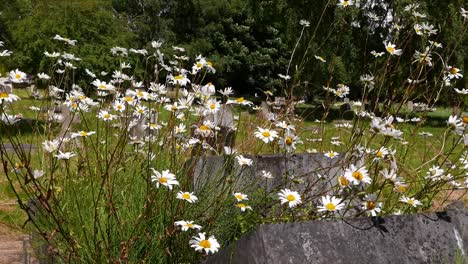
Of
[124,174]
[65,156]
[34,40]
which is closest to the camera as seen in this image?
[65,156]

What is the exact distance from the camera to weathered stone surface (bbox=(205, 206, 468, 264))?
2.00m

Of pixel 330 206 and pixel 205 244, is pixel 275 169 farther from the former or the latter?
pixel 205 244

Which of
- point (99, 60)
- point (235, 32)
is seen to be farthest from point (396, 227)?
point (235, 32)

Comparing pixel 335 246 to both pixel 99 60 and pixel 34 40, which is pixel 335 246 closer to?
pixel 99 60

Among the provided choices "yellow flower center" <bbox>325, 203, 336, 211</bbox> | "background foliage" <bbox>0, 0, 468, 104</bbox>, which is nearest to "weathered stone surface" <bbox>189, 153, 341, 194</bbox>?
"yellow flower center" <bbox>325, 203, 336, 211</bbox>

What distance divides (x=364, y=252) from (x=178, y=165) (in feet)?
5.27

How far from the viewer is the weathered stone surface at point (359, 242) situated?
2.00 m

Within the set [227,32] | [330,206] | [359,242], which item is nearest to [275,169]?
[330,206]

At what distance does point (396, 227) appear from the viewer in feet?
7.29

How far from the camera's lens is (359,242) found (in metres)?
2.12

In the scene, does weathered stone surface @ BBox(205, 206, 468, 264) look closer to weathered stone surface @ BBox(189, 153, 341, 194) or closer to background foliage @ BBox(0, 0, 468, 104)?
weathered stone surface @ BBox(189, 153, 341, 194)

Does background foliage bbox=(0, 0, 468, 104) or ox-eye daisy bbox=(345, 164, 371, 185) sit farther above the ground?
ox-eye daisy bbox=(345, 164, 371, 185)

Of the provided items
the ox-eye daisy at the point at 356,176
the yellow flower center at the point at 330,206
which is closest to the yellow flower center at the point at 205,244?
the yellow flower center at the point at 330,206

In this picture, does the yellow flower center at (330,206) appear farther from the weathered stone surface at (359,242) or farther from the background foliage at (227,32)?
the background foliage at (227,32)
